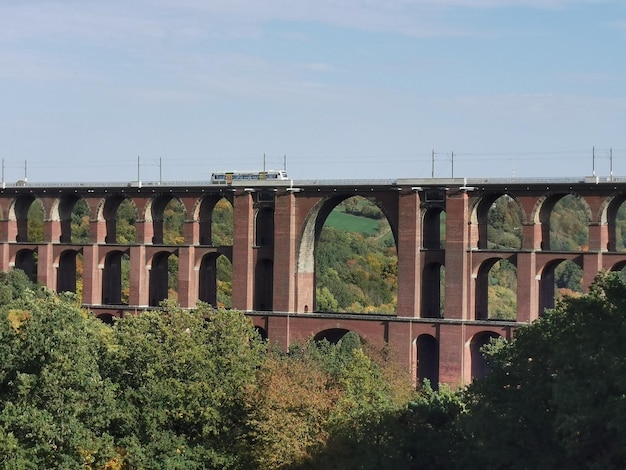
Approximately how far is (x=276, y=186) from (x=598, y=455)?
42305 millimetres

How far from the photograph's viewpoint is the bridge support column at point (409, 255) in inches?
2896

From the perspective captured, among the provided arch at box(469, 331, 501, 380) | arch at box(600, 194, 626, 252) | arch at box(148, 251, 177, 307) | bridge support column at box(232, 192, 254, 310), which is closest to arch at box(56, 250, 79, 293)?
arch at box(148, 251, 177, 307)

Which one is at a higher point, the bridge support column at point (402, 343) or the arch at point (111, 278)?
the arch at point (111, 278)

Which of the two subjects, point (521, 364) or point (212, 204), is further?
point (212, 204)

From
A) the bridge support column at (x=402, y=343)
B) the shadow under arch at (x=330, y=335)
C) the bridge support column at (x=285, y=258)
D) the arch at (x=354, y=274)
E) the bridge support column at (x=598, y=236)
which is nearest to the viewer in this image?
the bridge support column at (x=598, y=236)

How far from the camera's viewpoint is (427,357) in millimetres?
74062

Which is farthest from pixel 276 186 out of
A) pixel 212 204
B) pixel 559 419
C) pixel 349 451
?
pixel 559 419

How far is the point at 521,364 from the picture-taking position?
4203 cm

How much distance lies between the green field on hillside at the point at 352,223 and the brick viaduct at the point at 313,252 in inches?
2656

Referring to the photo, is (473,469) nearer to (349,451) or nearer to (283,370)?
(349,451)

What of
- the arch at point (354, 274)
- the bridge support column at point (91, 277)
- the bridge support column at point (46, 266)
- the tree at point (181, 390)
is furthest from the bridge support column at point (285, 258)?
the arch at point (354, 274)

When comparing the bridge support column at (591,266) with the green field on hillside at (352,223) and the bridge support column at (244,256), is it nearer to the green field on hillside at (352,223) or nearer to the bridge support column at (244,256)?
the bridge support column at (244,256)

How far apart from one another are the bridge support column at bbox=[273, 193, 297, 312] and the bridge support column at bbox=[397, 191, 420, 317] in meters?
6.33

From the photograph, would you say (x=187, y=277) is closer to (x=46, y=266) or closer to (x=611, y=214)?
(x=46, y=266)
